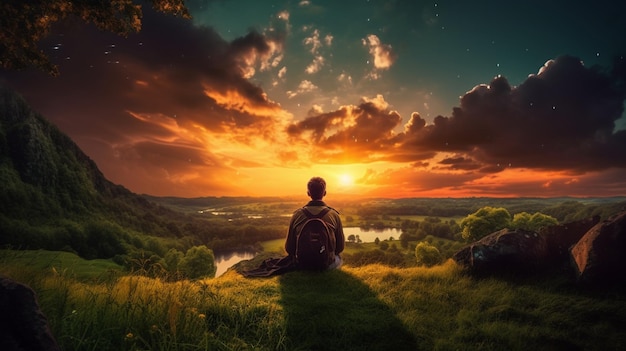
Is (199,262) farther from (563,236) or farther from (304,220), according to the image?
(563,236)

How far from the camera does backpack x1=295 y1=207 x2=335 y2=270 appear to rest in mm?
8781

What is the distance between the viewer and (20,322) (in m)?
2.50

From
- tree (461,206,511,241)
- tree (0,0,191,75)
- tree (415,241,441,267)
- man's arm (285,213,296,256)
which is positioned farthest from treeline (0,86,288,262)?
man's arm (285,213,296,256)

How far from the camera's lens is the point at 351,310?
6.17 meters

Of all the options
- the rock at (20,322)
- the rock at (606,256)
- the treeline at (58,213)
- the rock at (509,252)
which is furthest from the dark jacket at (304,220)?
the treeline at (58,213)

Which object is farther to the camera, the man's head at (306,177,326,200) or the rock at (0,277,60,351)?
the man's head at (306,177,326,200)

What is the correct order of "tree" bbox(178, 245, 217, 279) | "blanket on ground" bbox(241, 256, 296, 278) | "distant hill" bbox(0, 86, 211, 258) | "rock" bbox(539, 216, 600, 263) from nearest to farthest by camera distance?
1. "rock" bbox(539, 216, 600, 263)
2. "blanket on ground" bbox(241, 256, 296, 278)
3. "tree" bbox(178, 245, 217, 279)
4. "distant hill" bbox(0, 86, 211, 258)

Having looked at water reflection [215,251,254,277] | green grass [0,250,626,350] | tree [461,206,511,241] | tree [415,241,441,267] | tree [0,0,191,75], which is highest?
tree [0,0,191,75]

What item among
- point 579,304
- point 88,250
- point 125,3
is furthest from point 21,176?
point 579,304

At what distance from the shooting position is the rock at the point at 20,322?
2.44 metres

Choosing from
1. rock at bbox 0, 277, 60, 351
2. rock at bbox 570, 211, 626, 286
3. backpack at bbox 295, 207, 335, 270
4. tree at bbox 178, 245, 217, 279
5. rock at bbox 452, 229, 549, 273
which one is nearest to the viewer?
rock at bbox 0, 277, 60, 351

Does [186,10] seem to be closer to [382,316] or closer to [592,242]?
[382,316]

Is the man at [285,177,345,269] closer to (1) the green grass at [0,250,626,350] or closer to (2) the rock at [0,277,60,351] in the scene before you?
(1) the green grass at [0,250,626,350]

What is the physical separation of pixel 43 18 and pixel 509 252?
15.6m
